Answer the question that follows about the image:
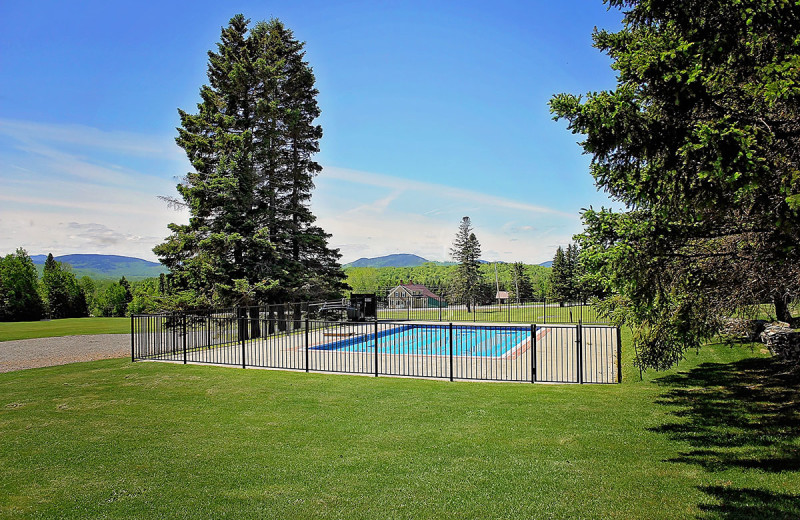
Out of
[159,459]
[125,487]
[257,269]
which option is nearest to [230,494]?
[125,487]

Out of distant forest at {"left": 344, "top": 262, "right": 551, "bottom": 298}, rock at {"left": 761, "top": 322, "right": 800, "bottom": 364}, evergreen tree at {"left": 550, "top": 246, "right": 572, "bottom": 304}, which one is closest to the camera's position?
rock at {"left": 761, "top": 322, "right": 800, "bottom": 364}

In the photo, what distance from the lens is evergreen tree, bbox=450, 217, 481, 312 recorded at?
4940 cm

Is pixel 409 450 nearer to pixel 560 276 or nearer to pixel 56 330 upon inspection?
pixel 56 330

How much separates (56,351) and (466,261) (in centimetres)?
3882

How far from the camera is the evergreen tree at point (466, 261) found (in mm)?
49397

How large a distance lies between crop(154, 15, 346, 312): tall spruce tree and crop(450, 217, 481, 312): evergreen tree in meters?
25.5

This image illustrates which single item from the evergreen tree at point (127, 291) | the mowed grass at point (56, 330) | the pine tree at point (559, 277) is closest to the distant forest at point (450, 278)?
the pine tree at point (559, 277)

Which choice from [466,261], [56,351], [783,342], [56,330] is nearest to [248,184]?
[56,351]

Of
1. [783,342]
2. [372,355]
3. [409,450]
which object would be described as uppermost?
[783,342]

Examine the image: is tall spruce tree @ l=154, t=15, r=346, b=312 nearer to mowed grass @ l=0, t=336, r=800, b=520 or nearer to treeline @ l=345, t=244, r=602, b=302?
treeline @ l=345, t=244, r=602, b=302

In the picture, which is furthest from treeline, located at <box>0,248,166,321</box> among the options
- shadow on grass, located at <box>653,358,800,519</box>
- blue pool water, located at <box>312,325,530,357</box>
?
shadow on grass, located at <box>653,358,800,519</box>

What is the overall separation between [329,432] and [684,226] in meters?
5.28

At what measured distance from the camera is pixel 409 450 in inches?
219

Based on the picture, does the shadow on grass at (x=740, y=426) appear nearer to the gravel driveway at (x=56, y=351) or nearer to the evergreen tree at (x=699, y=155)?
the evergreen tree at (x=699, y=155)
